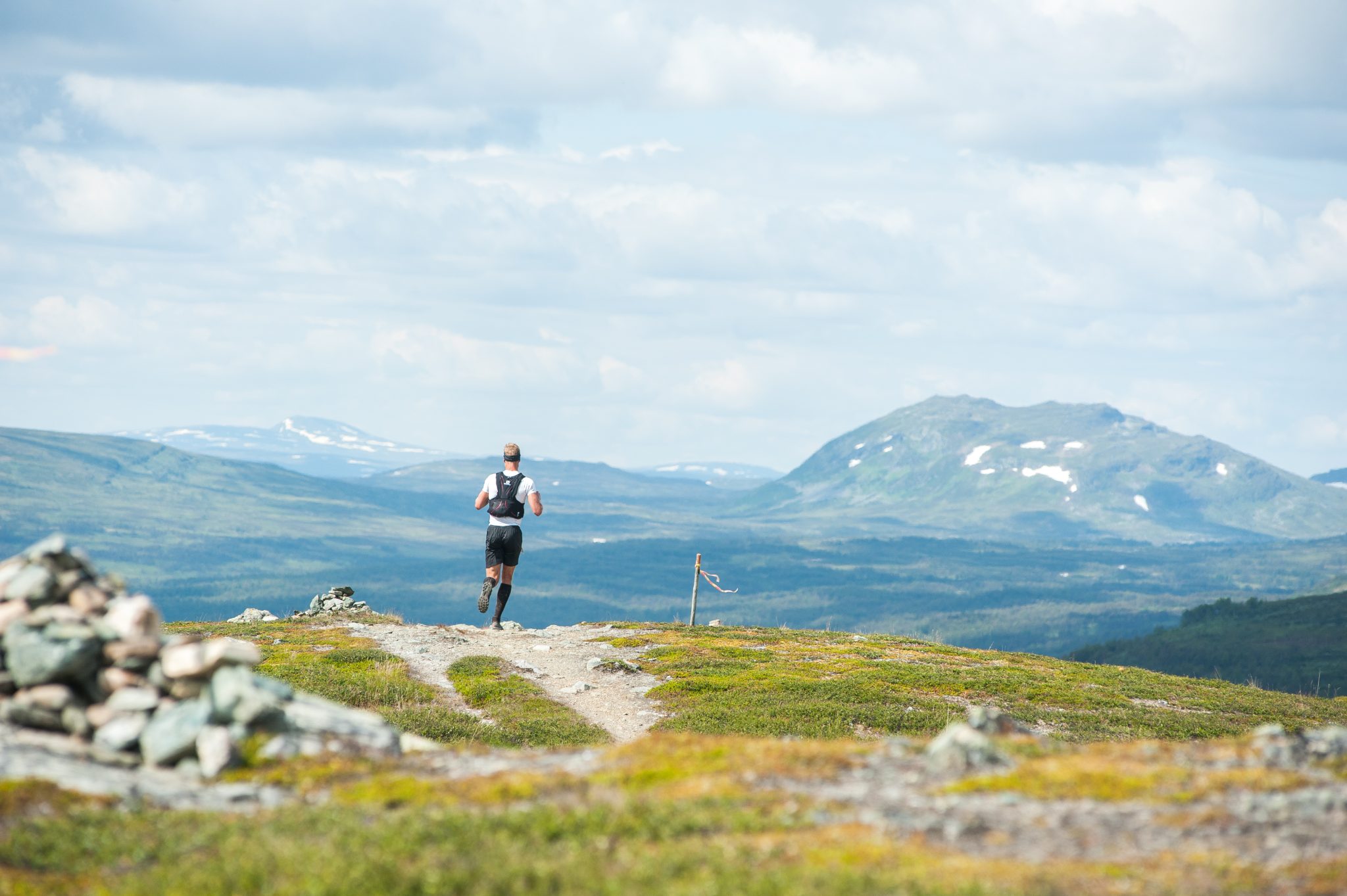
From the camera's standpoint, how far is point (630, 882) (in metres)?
11.9

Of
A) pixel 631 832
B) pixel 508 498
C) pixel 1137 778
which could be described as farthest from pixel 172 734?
pixel 508 498

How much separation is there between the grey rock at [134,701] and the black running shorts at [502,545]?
752 inches

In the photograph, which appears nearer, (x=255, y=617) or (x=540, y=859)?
(x=540, y=859)

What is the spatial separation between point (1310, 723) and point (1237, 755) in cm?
2055

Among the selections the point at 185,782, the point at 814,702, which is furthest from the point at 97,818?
the point at 814,702

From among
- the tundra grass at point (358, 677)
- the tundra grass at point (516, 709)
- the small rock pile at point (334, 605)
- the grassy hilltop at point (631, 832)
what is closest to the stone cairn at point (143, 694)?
the grassy hilltop at point (631, 832)

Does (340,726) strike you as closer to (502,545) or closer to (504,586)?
(502,545)

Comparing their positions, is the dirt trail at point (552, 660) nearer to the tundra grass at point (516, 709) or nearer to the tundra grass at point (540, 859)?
the tundra grass at point (516, 709)

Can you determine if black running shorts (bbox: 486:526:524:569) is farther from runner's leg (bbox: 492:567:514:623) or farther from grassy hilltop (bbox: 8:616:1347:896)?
grassy hilltop (bbox: 8:616:1347:896)

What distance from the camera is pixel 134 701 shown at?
1634cm

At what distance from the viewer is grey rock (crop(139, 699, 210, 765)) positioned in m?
15.9

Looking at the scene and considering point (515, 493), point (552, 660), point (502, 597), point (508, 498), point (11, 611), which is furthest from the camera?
point (552, 660)

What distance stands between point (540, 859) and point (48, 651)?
8004mm

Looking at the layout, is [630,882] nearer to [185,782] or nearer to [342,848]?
[342,848]
